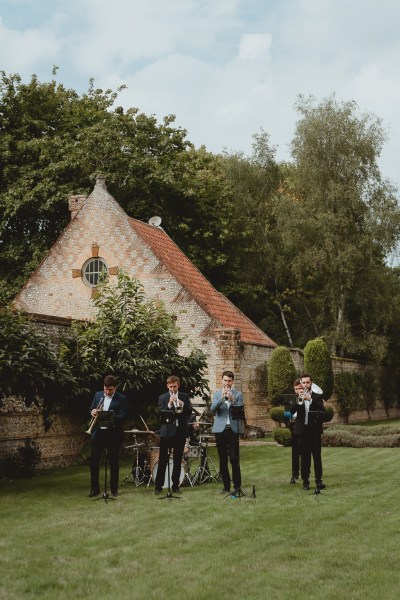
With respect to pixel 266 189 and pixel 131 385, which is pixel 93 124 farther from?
pixel 131 385

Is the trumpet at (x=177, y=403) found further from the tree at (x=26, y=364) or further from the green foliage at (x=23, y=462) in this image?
the green foliage at (x=23, y=462)

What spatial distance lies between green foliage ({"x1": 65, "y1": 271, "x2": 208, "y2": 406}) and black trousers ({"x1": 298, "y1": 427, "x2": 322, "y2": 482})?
5149mm

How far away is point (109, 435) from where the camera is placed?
1264 centimetres

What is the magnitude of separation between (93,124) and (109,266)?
9836mm

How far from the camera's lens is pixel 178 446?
1298cm

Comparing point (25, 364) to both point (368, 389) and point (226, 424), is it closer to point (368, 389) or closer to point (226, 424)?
point (226, 424)

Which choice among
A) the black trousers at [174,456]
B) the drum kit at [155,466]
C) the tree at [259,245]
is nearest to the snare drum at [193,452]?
the drum kit at [155,466]

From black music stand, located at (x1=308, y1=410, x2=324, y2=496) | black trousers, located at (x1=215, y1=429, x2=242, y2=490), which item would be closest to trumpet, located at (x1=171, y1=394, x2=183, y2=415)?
black trousers, located at (x1=215, y1=429, x2=242, y2=490)

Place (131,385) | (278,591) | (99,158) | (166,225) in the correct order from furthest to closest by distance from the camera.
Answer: (166,225) → (99,158) → (131,385) → (278,591)

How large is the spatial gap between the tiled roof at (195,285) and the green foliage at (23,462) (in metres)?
9.99

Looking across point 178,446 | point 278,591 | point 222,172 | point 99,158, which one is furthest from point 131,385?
point 222,172

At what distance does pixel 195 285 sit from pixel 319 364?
588 centimetres

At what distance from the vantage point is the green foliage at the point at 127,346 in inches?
681

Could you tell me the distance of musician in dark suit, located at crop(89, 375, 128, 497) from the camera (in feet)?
41.0
